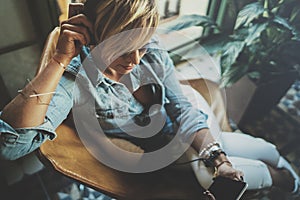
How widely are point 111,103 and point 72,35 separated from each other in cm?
22

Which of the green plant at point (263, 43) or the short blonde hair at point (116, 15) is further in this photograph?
the green plant at point (263, 43)

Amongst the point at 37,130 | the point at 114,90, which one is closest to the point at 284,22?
the point at 114,90

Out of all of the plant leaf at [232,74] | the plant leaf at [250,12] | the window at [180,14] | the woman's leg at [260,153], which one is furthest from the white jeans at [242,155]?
the plant leaf at [250,12]

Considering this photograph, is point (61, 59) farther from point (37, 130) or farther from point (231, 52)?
point (231, 52)

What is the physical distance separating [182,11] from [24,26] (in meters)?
0.55

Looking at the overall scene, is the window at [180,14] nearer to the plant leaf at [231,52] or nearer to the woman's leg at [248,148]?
the plant leaf at [231,52]

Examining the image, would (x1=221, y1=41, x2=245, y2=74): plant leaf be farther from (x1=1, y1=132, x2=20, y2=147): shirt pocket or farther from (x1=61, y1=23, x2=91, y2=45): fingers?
(x1=1, y1=132, x2=20, y2=147): shirt pocket

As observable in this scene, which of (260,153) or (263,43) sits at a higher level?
(263,43)

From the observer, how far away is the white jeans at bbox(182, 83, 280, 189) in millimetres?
877

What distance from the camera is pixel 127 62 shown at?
0.74m

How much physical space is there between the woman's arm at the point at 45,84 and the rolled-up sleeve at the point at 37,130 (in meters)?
0.01

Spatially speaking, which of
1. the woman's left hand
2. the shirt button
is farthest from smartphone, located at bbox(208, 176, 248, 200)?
the shirt button

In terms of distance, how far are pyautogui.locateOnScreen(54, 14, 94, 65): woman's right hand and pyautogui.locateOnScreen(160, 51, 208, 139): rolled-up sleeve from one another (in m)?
0.31

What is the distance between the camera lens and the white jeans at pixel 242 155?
88 centimetres
